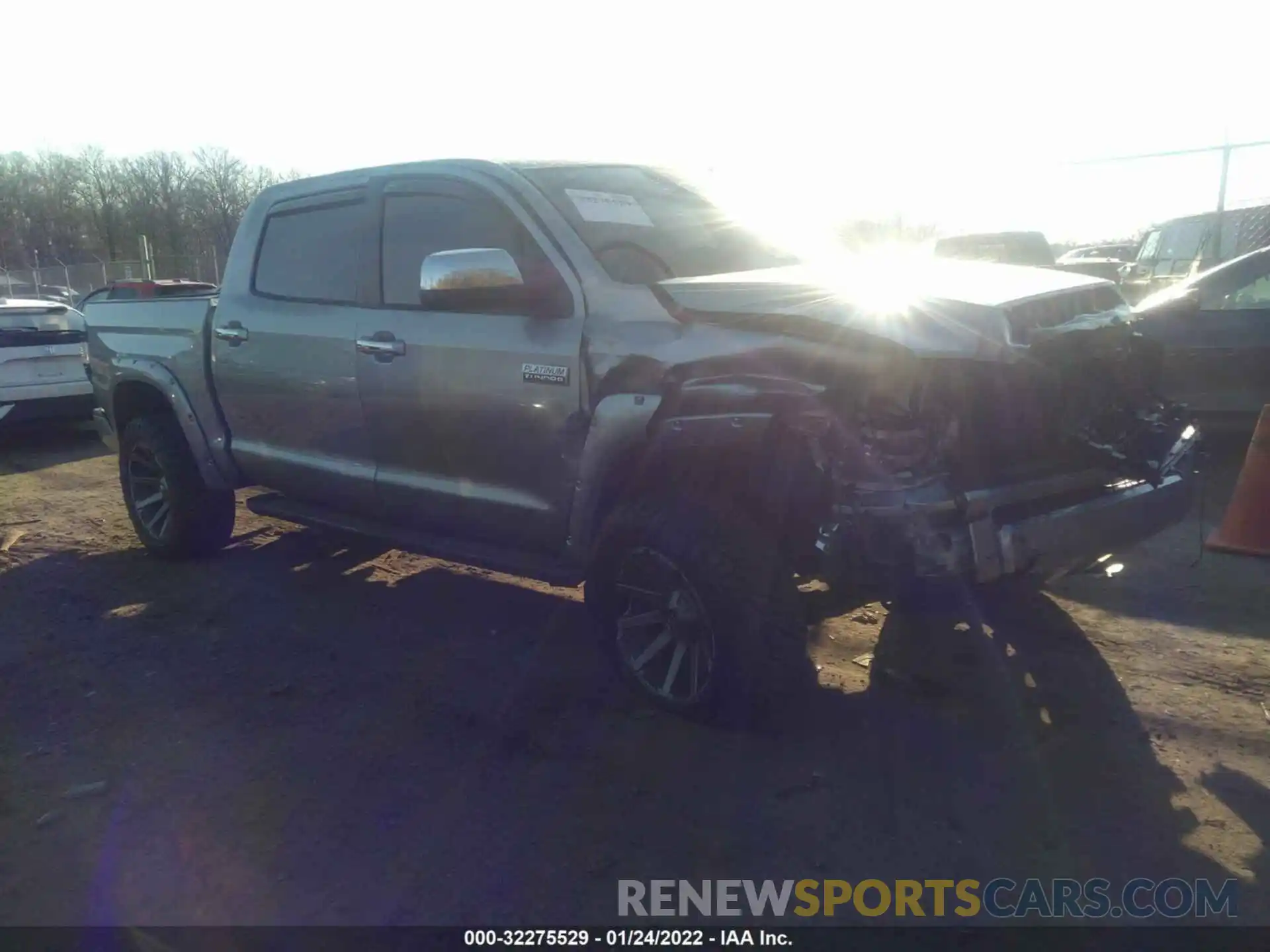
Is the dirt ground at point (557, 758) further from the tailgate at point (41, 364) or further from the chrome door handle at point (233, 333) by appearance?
the tailgate at point (41, 364)

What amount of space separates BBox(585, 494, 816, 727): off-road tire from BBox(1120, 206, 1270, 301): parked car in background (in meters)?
12.8

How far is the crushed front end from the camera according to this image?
10.1ft

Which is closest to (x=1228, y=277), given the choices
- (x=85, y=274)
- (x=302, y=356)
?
(x=302, y=356)

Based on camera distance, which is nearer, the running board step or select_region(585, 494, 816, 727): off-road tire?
select_region(585, 494, 816, 727): off-road tire

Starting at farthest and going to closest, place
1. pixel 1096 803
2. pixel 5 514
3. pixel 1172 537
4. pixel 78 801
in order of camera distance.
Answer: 1. pixel 5 514
2. pixel 1172 537
3. pixel 78 801
4. pixel 1096 803

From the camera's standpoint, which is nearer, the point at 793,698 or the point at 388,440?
the point at 793,698

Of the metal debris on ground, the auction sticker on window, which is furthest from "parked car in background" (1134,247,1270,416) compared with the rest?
the metal debris on ground

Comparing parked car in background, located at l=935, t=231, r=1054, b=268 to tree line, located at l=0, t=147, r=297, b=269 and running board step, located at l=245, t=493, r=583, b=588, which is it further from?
tree line, located at l=0, t=147, r=297, b=269

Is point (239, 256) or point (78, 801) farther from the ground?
point (239, 256)

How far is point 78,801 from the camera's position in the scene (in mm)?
3367

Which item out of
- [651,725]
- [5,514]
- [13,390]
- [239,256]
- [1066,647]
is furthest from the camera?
[13,390]

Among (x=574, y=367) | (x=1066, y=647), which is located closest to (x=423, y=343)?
(x=574, y=367)

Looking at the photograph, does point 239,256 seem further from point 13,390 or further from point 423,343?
point 13,390

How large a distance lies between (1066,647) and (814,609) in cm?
141
